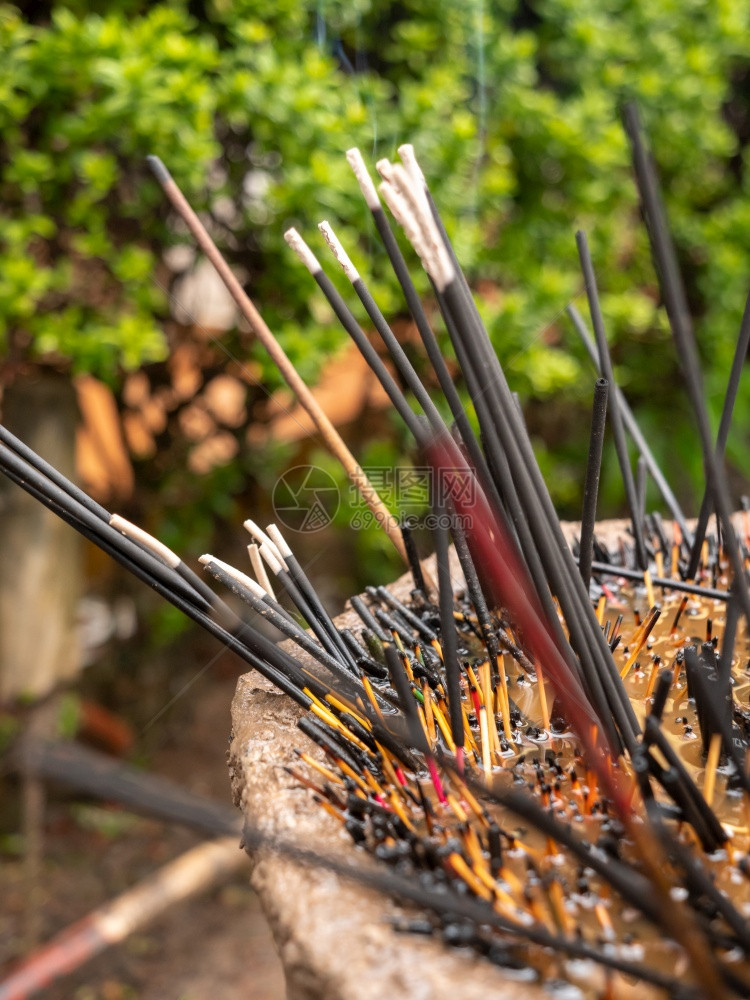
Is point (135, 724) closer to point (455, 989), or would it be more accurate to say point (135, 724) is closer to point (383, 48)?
point (383, 48)

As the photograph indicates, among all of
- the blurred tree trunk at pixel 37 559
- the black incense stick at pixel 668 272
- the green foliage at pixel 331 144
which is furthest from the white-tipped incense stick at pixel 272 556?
the blurred tree trunk at pixel 37 559

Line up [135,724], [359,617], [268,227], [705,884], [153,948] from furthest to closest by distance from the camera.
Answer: [135,724]
[153,948]
[268,227]
[359,617]
[705,884]

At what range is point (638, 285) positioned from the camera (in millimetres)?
2250

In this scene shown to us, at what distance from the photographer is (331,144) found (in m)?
1.42

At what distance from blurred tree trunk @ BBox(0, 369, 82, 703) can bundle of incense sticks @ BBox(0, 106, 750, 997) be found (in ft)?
3.20

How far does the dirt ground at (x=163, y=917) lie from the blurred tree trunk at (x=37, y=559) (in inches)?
11.0

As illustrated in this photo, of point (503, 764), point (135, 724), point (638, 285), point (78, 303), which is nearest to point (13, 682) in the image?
point (135, 724)

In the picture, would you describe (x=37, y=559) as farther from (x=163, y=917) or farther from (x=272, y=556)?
(x=272, y=556)

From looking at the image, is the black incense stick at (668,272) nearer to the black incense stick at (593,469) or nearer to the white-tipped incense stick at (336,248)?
the black incense stick at (593,469)

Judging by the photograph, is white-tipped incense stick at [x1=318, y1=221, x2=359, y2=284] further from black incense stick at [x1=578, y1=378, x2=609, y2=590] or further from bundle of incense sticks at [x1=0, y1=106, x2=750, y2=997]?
black incense stick at [x1=578, y1=378, x2=609, y2=590]

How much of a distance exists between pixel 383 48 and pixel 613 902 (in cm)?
158

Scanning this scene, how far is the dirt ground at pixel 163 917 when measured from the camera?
158 centimetres

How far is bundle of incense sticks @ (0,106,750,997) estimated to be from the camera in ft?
1.33

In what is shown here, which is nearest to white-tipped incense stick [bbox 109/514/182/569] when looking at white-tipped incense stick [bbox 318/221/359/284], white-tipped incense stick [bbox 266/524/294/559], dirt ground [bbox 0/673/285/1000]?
white-tipped incense stick [bbox 266/524/294/559]
